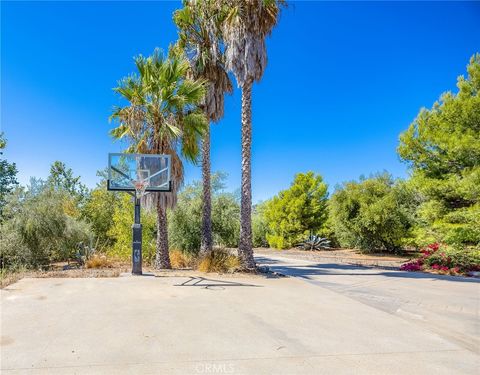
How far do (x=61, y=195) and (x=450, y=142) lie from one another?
16166 mm

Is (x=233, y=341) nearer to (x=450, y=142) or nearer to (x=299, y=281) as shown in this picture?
(x=299, y=281)

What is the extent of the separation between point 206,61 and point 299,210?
58.5 ft

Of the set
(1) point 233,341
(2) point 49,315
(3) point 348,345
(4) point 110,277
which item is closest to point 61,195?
(4) point 110,277

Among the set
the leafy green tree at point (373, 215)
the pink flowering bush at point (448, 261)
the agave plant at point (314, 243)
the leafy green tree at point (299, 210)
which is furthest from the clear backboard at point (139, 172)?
the leafy green tree at point (299, 210)

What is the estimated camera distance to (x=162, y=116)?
12508 mm

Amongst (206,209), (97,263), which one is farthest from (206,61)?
(97,263)

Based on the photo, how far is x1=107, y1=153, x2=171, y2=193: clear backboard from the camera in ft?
37.9

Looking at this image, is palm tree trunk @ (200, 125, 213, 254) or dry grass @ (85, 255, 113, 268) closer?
dry grass @ (85, 255, 113, 268)

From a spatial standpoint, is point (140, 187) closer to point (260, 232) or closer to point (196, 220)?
point (196, 220)

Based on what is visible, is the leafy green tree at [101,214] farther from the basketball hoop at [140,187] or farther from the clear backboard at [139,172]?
the basketball hoop at [140,187]

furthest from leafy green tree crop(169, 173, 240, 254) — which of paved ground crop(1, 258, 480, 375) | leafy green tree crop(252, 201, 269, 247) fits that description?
leafy green tree crop(252, 201, 269, 247)

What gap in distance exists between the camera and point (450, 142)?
42.2ft

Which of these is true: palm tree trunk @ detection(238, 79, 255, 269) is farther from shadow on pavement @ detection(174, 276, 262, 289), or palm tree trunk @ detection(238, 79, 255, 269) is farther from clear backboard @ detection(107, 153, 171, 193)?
clear backboard @ detection(107, 153, 171, 193)

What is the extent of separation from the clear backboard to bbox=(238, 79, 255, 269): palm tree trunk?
2.79 meters
